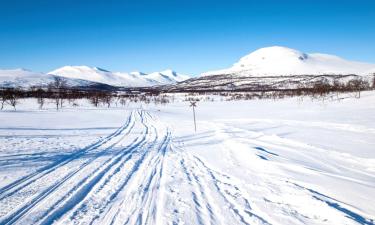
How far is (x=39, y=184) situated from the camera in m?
7.80

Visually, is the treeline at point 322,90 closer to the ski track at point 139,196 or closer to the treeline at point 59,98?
the treeline at point 59,98

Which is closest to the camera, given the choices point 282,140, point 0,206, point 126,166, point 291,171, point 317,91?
point 0,206

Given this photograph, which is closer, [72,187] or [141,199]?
[141,199]

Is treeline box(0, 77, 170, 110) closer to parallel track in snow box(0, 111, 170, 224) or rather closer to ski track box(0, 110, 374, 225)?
parallel track in snow box(0, 111, 170, 224)

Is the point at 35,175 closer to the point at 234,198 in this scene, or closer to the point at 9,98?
the point at 234,198

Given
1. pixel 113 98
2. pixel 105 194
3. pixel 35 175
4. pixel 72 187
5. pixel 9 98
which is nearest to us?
pixel 105 194

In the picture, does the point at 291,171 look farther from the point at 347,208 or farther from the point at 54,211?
the point at 54,211

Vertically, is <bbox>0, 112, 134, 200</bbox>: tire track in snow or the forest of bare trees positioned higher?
the forest of bare trees

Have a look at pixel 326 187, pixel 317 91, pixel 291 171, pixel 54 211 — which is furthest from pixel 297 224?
pixel 317 91

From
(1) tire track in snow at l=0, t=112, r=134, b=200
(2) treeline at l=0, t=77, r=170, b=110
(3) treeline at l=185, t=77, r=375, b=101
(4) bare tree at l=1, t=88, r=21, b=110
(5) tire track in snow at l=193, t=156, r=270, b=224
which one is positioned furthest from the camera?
(3) treeline at l=185, t=77, r=375, b=101

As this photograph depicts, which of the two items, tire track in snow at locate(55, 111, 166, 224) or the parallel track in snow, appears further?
the parallel track in snow

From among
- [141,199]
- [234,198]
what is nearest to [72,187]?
[141,199]

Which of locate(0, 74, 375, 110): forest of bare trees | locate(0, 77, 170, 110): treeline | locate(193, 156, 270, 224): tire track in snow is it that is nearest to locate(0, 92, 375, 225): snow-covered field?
locate(193, 156, 270, 224): tire track in snow

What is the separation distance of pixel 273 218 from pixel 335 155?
6857 millimetres
